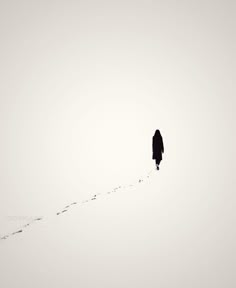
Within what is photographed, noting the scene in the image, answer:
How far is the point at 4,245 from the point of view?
14.1 meters

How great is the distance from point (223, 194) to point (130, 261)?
24.3 feet

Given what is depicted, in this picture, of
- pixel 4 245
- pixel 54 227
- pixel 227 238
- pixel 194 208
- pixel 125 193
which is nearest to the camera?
pixel 4 245

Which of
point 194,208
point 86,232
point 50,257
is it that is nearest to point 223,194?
point 194,208

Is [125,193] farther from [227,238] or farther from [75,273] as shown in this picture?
[75,273]

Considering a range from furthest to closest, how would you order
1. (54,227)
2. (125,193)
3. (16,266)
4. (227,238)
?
(125,193), (227,238), (54,227), (16,266)

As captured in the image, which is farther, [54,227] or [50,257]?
[54,227]

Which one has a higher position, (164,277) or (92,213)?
(92,213)

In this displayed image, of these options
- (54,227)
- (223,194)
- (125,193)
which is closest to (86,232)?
(54,227)

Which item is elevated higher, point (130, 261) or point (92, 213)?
point (92, 213)

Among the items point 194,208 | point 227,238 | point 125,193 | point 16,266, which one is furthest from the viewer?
point 125,193

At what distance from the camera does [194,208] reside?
1734 centimetres

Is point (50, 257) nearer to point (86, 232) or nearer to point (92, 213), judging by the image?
point (86, 232)

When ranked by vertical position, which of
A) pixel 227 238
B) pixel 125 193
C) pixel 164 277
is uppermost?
pixel 125 193

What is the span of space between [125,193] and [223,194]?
14.6 ft
